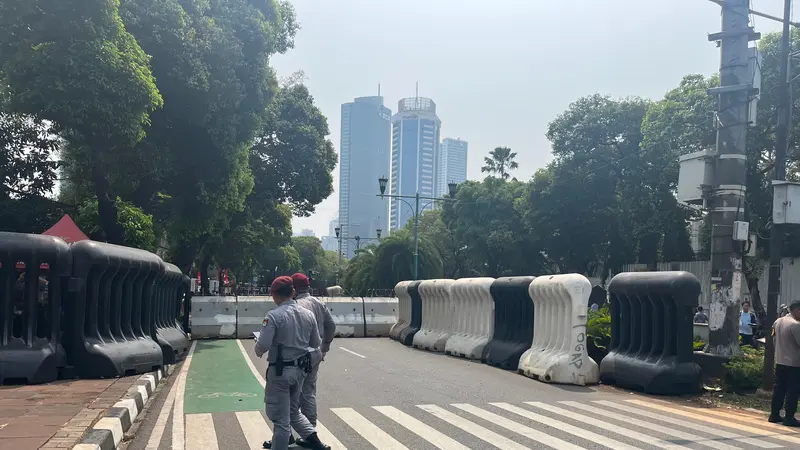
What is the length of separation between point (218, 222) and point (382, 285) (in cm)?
2181

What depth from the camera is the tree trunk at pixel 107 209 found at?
18.3 metres

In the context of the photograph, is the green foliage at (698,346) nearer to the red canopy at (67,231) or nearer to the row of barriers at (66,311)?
the row of barriers at (66,311)

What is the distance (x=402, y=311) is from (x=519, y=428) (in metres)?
15.3

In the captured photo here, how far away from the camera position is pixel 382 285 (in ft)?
154

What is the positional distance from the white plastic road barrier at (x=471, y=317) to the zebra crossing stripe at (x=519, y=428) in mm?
6893

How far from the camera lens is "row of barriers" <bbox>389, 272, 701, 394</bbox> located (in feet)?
38.1

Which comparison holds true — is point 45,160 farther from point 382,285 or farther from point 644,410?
point 382,285

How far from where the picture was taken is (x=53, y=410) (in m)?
8.19

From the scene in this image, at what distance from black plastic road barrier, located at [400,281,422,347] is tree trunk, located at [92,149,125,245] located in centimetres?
862

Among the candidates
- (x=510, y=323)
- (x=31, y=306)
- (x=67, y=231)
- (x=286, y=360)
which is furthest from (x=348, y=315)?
(x=286, y=360)

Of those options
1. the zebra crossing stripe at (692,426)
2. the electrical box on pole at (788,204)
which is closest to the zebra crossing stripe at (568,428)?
the zebra crossing stripe at (692,426)

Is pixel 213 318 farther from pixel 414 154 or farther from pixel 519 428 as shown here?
pixel 414 154

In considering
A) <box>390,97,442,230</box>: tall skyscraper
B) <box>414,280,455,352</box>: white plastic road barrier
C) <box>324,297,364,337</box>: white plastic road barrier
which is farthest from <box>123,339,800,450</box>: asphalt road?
<box>390,97,442,230</box>: tall skyscraper

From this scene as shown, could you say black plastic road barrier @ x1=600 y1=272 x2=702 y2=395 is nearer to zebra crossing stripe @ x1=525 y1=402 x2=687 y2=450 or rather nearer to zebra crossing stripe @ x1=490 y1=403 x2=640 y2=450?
zebra crossing stripe @ x1=525 y1=402 x2=687 y2=450
